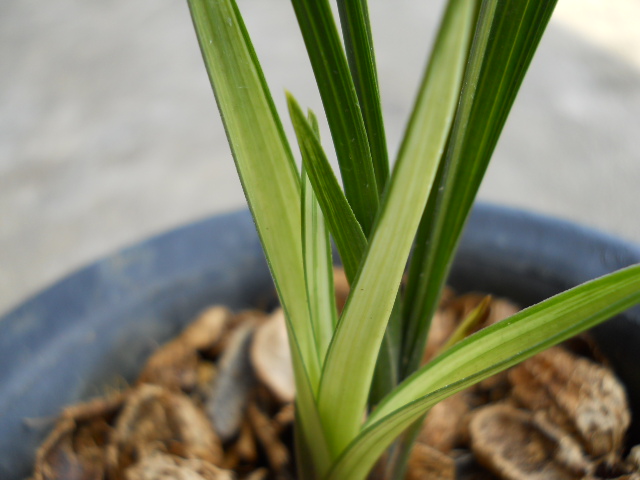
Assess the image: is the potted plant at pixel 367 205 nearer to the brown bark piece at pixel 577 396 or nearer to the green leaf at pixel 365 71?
the green leaf at pixel 365 71

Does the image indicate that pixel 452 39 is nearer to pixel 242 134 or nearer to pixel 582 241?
pixel 242 134

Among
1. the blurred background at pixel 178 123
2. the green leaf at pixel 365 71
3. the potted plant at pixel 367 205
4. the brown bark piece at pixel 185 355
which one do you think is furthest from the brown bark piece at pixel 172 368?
the blurred background at pixel 178 123

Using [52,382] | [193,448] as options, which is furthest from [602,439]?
[52,382]

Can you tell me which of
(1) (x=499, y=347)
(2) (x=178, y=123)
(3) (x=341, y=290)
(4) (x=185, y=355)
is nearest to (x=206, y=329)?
(4) (x=185, y=355)

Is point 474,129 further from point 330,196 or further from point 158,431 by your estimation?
point 158,431

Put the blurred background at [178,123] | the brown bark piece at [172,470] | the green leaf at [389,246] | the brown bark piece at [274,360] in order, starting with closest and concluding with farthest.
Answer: the green leaf at [389,246]
the brown bark piece at [172,470]
the brown bark piece at [274,360]
the blurred background at [178,123]

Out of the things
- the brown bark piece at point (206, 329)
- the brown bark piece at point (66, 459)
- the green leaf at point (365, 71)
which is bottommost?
the brown bark piece at point (66, 459)

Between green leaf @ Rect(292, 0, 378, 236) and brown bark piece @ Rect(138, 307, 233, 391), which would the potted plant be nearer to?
green leaf @ Rect(292, 0, 378, 236)
